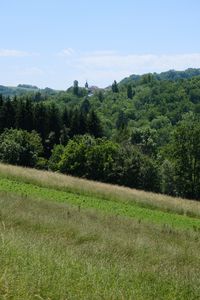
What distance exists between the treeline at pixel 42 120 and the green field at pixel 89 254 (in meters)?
Answer: 45.4

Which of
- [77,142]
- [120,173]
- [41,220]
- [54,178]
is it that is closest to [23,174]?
[54,178]

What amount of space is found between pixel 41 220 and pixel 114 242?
7.52 feet

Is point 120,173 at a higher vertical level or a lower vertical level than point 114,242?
lower

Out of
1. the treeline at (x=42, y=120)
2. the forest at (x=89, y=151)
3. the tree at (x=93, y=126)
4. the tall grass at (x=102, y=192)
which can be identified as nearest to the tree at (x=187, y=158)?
the forest at (x=89, y=151)

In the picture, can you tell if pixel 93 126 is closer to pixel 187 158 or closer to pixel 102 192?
pixel 187 158

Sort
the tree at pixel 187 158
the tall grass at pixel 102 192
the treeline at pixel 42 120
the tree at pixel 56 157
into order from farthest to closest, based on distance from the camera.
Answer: the treeline at pixel 42 120 < the tree at pixel 56 157 < the tree at pixel 187 158 < the tall grass at pixel 102 192

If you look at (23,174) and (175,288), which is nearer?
(175,288)

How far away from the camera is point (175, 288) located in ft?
17.3

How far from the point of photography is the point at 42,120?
7356 cm

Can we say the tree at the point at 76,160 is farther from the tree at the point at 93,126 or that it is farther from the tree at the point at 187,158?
the tree at the point at 93,126

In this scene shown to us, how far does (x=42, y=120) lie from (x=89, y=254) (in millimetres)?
66144

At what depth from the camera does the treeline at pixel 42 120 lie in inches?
2830

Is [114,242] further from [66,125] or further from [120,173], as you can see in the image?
[66,125]

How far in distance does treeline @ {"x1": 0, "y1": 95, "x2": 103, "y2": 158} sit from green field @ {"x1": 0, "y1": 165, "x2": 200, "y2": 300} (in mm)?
45449
